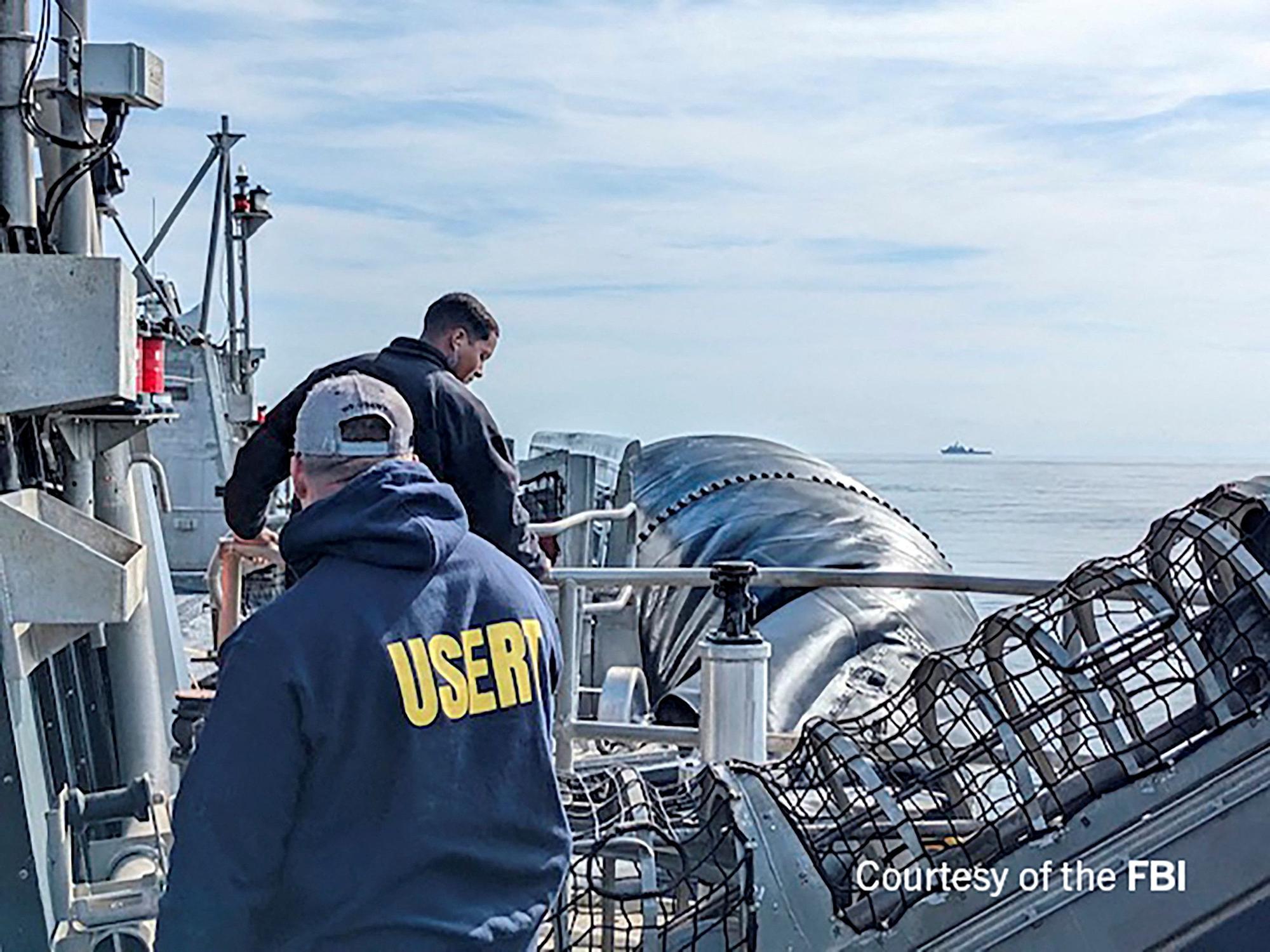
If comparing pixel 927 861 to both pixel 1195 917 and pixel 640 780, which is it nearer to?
pixel 1195 917

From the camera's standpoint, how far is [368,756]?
2148 mm

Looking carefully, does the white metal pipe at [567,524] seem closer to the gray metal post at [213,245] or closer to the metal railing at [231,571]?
the metal railing at [231,571]

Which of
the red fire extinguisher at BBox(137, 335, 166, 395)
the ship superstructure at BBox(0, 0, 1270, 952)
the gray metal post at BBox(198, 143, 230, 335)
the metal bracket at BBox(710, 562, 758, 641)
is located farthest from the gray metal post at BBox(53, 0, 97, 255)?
the gray metal post at BBox(198, 143, 230, 335)

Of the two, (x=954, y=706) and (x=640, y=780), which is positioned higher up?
(x=954, y=706)

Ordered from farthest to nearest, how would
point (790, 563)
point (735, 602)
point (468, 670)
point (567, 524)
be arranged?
point (790, 563) → point (567, 524) → point (735, 602) → point (468, 670)

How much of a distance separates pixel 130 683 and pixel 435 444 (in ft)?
4.74

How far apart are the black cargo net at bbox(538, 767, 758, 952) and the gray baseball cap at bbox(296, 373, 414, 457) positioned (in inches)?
39.4

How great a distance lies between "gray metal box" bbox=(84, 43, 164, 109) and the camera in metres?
4.08

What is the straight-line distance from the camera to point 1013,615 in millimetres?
2961

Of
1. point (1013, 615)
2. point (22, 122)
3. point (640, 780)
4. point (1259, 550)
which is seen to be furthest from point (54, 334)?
point (1259, 550)

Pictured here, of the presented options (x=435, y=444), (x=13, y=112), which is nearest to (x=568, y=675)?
(x=435, y=444)

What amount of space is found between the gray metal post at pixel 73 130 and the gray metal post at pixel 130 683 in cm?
73

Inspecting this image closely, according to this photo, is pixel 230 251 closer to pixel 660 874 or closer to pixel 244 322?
pixel 244 322

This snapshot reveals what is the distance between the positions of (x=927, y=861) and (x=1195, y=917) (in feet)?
1.51
